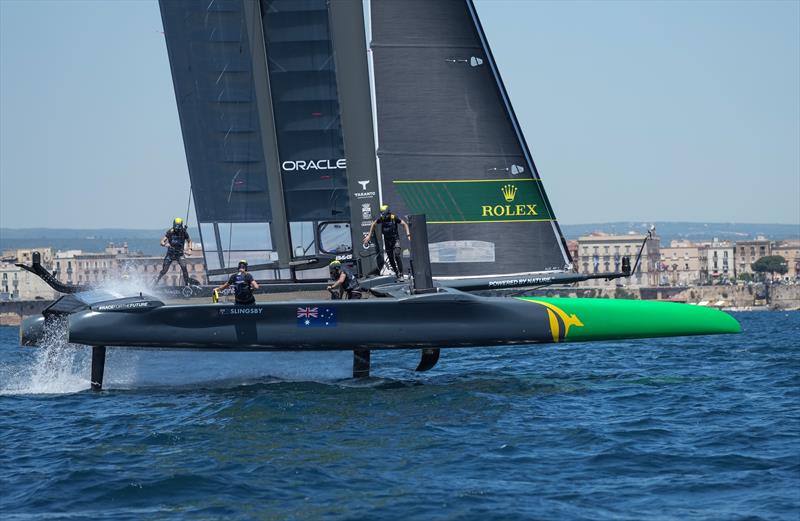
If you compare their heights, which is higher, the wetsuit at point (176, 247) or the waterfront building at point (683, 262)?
the wetsuit at point (176, 247)

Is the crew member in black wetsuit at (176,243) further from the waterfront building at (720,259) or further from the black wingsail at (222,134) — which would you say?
the waterfront building at (720,259)

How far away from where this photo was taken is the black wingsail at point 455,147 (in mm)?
15227

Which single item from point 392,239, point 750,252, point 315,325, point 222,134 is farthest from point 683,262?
point 315,325

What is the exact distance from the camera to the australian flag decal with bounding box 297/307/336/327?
13938 millimetres

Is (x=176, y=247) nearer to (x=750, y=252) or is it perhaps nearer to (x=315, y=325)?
(x=315, y=325)

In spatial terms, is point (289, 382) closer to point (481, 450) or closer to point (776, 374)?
point (481, 450)

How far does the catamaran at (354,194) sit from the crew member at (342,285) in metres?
0.24

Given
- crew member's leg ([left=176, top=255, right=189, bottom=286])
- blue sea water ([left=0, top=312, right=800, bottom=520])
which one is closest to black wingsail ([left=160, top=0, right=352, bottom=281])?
crew member's leg ([left=176, top=255, right=189, bottom=286])

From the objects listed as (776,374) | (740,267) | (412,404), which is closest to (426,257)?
(412,404)

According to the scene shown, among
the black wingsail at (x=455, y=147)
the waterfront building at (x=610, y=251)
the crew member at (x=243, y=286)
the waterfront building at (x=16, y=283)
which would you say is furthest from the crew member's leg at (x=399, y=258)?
A: the waterfront building at (x=610, y=251)

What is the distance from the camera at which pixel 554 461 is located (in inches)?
390

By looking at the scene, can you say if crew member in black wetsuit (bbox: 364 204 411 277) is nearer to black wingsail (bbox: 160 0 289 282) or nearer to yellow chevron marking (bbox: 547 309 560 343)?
yellow chevron marking (bbox: 547 309 560 343)

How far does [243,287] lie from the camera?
14094 mm

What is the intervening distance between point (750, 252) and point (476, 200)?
18476 cm
